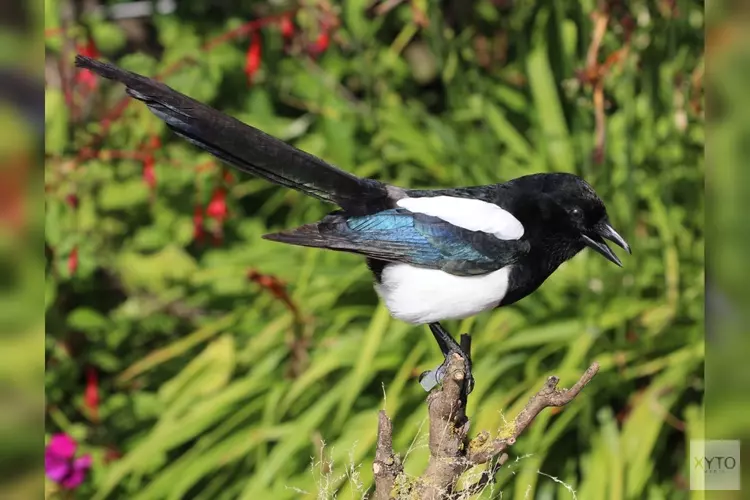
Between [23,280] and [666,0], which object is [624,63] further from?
[23,280]

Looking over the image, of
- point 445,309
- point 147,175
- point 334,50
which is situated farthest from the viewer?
point 334,50

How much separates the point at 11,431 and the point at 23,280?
0.10 meters

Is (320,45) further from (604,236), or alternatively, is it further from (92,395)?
(604,236)

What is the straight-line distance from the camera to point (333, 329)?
1.91m

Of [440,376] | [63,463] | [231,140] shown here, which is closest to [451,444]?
[440,376]

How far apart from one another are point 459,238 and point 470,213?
0.04m

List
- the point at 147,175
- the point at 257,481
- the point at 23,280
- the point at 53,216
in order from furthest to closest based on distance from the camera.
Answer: the point at 147,175 < the point at 53,216 < the point at 257,481 < the point at 23,280

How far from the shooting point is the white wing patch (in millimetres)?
1150

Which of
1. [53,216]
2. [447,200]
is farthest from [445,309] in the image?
[53,216]

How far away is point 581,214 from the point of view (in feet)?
3.68

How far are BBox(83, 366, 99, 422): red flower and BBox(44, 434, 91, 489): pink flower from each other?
0.47 feet

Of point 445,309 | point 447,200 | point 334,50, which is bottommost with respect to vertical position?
point 445,309

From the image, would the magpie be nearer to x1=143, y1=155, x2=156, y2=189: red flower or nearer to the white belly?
the white belly

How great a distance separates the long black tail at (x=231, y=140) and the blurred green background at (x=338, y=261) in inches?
29.5
